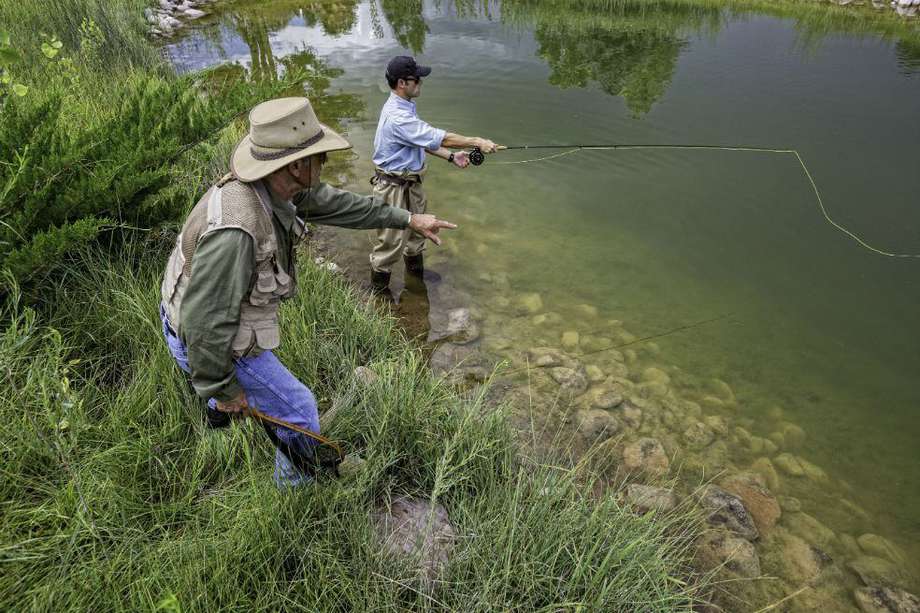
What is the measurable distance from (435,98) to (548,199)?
3.54 m

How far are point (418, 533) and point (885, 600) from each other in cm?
269

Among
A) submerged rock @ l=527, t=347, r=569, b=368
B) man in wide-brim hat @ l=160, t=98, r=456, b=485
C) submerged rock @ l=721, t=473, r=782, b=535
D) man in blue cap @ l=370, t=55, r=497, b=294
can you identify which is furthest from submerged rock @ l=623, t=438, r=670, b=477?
man in blue cap @ l=370, t=55, r=497, b=294

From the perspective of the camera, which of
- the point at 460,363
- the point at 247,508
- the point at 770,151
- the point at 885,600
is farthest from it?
the point at 770,151

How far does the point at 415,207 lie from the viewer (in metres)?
4.78

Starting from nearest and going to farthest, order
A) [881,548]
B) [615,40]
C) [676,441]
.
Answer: [881,548] → [676,441] → [615,40]

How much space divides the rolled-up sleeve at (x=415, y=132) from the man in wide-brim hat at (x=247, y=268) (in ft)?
7.12

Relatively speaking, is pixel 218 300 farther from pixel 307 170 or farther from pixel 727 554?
pixel 727 554

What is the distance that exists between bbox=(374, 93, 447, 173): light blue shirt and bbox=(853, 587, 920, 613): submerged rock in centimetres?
398

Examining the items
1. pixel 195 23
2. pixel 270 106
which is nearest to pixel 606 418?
pixel 270 106

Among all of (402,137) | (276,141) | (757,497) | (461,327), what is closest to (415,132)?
(402,137)

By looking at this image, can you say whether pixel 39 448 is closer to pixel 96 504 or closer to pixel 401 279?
pixel 96 504

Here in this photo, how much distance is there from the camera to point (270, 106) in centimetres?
216

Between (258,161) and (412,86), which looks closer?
(258,161)

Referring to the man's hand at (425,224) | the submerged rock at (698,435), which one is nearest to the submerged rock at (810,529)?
the submerged rock at (698,435)
